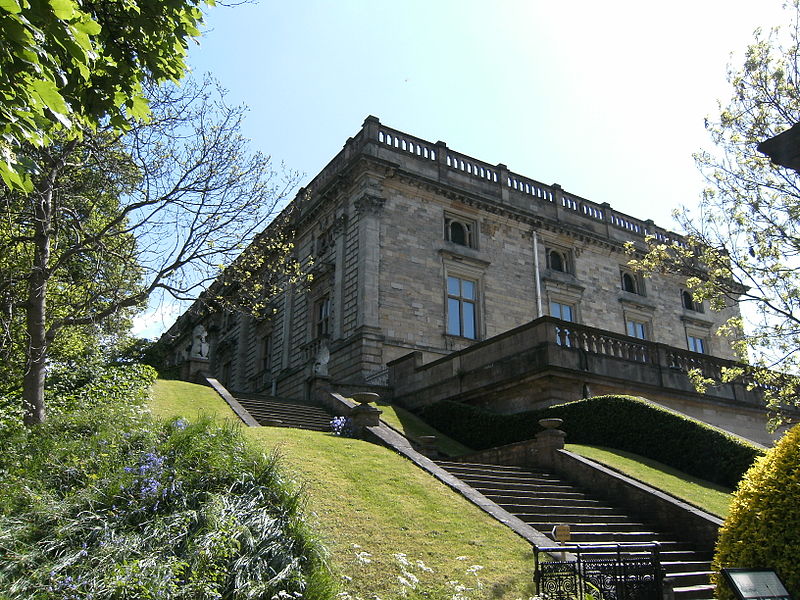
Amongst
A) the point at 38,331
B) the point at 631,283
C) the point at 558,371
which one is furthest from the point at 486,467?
the point at 631,283

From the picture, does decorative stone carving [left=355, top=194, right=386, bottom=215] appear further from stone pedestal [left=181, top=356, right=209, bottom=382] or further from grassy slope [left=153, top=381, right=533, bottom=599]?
grassy slope [left=153, top=381, right=533, bottom=599]

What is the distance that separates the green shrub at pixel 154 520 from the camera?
5.71 metres

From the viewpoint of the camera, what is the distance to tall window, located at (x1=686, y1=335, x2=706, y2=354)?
3474 centimetres

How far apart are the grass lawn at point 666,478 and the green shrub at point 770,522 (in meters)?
4.61

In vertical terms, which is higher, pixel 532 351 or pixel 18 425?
pixel 532 351

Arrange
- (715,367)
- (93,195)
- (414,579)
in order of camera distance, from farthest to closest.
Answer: (715,367)
(93,195)
(414,579)

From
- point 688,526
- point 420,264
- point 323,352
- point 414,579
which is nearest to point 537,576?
point 414,579

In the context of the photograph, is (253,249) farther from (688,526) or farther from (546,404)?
(688,526)

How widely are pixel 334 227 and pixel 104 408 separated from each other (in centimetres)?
1798

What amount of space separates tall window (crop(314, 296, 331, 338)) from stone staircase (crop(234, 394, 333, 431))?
7.77m

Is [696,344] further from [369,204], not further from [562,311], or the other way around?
[369,204]

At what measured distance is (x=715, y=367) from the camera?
2169cm

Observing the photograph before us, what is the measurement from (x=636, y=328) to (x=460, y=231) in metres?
10.9

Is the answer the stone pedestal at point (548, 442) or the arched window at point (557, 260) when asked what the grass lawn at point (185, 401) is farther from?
the arched window at point (557, 260)
